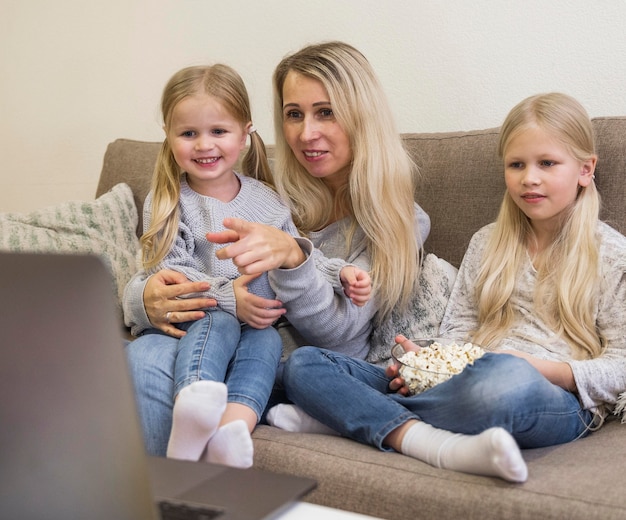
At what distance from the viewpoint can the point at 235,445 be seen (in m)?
1.05

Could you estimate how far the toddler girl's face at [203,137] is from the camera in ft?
5.51

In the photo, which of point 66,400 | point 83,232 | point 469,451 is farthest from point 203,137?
point 66,400

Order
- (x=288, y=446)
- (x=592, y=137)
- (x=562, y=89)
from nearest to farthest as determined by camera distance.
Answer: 1. (x=288, y=446)
2. (x=592, y=137)
3. (x=562, y=89)

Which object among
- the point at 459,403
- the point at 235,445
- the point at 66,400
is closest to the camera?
the point at 66,400

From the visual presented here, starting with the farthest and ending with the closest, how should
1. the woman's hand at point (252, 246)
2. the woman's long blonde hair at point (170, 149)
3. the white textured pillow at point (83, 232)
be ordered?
the white textured pillow at point (83, 232), the woman's long blonde hair at point (170, 149), the woman's hand at point (252, 246)

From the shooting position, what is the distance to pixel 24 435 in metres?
0.57

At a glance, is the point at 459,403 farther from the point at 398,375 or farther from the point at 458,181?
the point at 458,181

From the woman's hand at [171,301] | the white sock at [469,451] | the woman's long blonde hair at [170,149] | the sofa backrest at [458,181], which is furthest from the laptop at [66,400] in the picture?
the sofa backrest at [458,181]

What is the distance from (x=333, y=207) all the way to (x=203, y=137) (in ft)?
1.15

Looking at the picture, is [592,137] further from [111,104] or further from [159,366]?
[111,104]

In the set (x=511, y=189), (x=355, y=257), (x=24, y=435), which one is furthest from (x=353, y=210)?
(x=24, y=435)

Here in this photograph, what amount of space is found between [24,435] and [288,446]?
77 centimetres

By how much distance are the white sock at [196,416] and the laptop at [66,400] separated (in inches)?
18.0

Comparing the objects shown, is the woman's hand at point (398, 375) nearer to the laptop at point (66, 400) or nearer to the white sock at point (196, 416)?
the white sock at point (196, 416)
